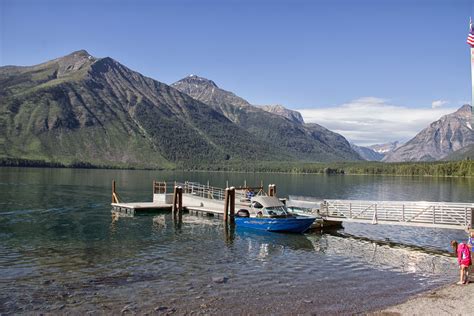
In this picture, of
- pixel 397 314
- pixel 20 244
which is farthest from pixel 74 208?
pixel 397 314

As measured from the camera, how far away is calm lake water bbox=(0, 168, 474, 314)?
76.4ft

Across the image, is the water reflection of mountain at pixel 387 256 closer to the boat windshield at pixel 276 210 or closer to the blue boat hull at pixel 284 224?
the blue boat hull at pixel 284 224

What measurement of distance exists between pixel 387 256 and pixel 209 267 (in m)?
15.4

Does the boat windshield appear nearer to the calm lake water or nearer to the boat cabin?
the boat cabin

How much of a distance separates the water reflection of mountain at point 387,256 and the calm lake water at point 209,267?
9 cm

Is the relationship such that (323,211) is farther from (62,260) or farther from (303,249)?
(62,260)

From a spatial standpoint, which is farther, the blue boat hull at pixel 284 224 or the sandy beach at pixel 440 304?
the blue boat hull at pixel 284 224

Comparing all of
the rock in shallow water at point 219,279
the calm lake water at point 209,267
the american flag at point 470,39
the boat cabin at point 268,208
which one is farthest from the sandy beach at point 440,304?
the boat cabin at point 268,208

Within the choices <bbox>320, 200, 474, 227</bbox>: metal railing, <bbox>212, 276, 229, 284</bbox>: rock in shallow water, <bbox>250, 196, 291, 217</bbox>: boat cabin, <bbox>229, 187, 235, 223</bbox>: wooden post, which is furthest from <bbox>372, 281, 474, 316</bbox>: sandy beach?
A: <bbox>229, 187, 235, 223</bbox>: wooden post

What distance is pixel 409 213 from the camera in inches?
1801

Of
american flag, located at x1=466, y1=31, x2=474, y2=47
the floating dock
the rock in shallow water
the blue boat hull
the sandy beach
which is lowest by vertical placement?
the rock in shallow water

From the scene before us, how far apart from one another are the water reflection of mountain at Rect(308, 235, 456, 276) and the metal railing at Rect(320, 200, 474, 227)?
Result: 176 inches

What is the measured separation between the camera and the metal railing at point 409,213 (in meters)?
42.8

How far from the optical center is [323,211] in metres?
52.4
